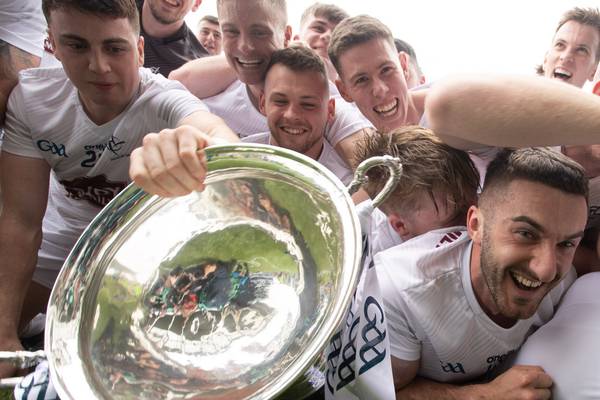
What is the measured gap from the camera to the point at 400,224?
1.97 metres

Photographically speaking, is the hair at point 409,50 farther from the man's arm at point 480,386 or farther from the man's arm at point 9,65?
the man's arm at point 480,386

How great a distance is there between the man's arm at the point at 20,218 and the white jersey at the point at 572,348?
1.55 m

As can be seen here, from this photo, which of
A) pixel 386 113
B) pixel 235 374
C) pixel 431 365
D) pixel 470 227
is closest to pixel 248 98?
pixel 386 113

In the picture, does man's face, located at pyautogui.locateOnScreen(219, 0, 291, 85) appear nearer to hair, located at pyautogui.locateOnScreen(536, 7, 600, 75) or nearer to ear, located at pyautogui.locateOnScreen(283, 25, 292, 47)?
ear, located at pyautogui.locateOnScreen(283, 25, 292, 47)

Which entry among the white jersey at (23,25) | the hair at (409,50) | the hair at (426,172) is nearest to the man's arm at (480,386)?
the hair at (426,172)

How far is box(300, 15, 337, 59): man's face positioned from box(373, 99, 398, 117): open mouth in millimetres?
913

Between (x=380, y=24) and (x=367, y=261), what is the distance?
4.98ft

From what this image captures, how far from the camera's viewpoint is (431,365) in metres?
1.60

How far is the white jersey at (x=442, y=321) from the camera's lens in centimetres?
150

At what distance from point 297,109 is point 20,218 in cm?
107

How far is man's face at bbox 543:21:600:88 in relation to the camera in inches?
111

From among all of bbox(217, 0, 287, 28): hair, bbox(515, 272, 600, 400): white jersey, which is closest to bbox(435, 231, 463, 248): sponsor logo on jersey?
bbox(515, 272, 600, 400): white jersey

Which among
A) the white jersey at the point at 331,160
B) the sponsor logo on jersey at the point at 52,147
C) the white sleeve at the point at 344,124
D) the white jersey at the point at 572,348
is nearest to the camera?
the white jersey at the point at 572,348

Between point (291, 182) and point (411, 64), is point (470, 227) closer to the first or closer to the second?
point (291, 182)
